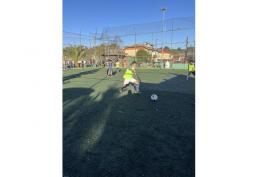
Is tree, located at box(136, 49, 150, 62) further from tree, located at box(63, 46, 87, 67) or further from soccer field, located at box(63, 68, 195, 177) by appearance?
soccer field, located at box(63, 68, 195, 177)

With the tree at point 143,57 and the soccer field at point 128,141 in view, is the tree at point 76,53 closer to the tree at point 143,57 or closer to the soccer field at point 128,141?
the tree at point 143,57

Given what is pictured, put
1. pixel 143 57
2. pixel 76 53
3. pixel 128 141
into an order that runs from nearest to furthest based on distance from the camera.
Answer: pixel 128 141 → pixel 76 53 → pixel 143 57

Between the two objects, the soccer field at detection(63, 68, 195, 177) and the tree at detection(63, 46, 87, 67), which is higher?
the tree at detection(63, 46, 87, 67)

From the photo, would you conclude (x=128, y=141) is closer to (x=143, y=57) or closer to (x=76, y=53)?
(x=76, y=53)

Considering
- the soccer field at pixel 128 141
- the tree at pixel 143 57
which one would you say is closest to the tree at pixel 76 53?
the tree at pixel 143 57

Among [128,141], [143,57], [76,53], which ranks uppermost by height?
[76,53]

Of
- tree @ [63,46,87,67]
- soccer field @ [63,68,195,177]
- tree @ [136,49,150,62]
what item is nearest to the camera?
soccer field @ [63,68,195,177]

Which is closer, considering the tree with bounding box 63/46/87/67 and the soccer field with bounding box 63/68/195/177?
the soccer field with bounding box 63/68/195/177

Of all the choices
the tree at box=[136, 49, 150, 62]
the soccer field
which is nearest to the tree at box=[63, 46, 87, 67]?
the tree at box=[136, 49, 150, 62]

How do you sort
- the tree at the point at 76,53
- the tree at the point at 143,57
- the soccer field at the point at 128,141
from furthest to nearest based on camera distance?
the tree at the point at 143,57, the tree at the point at 76,53, the soccer field at the point at 128,141

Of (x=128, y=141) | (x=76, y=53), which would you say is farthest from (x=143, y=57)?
(x=128, y=141)

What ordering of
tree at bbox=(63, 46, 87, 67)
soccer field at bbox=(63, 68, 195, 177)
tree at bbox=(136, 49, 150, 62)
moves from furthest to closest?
1. tree at bbox=(136, 49, 150, 62)
2. tree at bbox=(63, 46, 87, 67)
3. soccer field at bbox=(63, 68, 195, 177)
